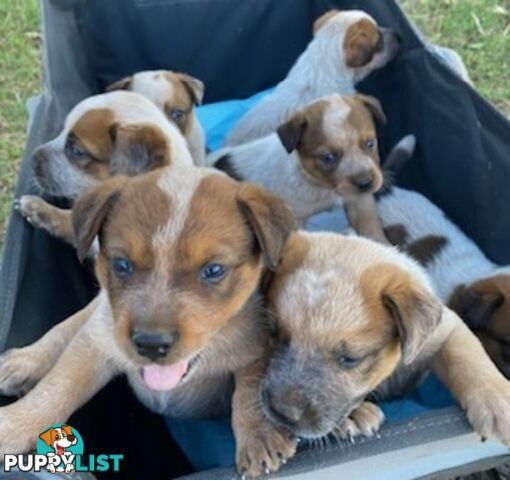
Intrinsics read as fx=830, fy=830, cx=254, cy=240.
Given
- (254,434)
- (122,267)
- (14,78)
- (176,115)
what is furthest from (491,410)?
(14,78)

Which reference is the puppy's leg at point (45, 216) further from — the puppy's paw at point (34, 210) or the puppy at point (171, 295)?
the puppy at point (171, 295)

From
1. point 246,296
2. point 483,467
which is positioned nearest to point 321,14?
point 246,296

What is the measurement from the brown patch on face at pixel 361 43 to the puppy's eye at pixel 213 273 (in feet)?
7.51

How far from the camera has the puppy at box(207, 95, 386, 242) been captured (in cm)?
398

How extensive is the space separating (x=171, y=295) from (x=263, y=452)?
533mm

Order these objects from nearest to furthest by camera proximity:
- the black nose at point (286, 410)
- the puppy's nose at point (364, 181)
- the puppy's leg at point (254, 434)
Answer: the puppy's leg at point (254, 434), the black nose at point (286, 410), the puppy's nose at point (364, 181)

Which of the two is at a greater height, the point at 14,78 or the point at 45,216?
the point at 45,216

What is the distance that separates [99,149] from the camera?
11.9 feet

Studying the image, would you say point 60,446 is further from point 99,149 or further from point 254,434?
point 99,149

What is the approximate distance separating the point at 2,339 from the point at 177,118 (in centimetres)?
189

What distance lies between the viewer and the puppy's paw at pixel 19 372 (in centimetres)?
282

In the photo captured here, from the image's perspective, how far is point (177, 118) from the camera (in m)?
4.21

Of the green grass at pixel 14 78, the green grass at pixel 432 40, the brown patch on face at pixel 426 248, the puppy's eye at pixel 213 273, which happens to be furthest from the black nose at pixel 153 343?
the green grass at pixel 432 40

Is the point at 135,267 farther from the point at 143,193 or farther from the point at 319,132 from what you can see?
the point at 319,132
